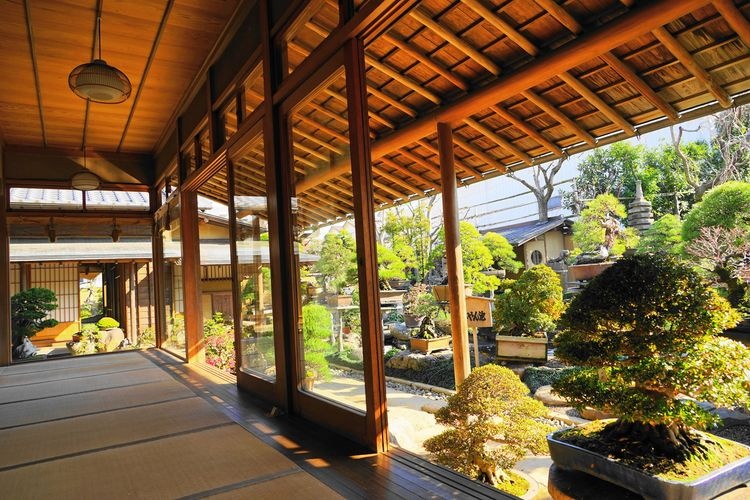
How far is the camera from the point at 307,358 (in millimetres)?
3137

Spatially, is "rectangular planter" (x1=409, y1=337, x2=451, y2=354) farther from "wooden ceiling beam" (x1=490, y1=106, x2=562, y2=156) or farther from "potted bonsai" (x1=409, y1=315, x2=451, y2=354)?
"wooden ceiling beam" (x1=490, y1=106, x2=562, y2=156)

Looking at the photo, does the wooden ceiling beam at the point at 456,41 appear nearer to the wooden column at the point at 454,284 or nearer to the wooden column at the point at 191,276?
the wooden column at the point at 454,284

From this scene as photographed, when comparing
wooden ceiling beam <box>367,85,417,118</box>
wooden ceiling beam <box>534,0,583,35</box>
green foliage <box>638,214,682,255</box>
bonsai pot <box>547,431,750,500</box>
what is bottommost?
bonsai pot <box>547,431,750,500</box>

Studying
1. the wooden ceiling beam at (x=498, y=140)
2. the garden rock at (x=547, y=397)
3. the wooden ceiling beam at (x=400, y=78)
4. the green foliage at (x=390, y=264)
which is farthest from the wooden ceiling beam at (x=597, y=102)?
the green foliage at (x=390, y=264)

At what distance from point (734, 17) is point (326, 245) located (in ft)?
8.89

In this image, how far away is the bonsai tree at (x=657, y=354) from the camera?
75.6 inches

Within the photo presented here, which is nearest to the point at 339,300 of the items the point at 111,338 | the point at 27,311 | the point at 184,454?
the point at 184,454

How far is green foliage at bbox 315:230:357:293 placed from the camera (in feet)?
8.67

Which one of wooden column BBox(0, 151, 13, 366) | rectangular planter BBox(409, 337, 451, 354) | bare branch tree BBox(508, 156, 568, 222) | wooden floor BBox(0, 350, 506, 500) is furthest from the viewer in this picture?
bare branch tree BBox(508, 156, 568, 222)

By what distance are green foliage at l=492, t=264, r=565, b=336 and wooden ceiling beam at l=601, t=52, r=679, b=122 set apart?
3.61m

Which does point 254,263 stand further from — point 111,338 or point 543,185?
point 543,185

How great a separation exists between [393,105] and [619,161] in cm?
1209

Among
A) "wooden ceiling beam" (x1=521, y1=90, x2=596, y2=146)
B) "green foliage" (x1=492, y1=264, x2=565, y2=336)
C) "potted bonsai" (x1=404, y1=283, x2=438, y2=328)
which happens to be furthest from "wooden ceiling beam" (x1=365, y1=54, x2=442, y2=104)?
"potted bonsai" (x1=404, y1=283, x2=438, y2=328)

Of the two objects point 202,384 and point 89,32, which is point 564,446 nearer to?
point 202,384
